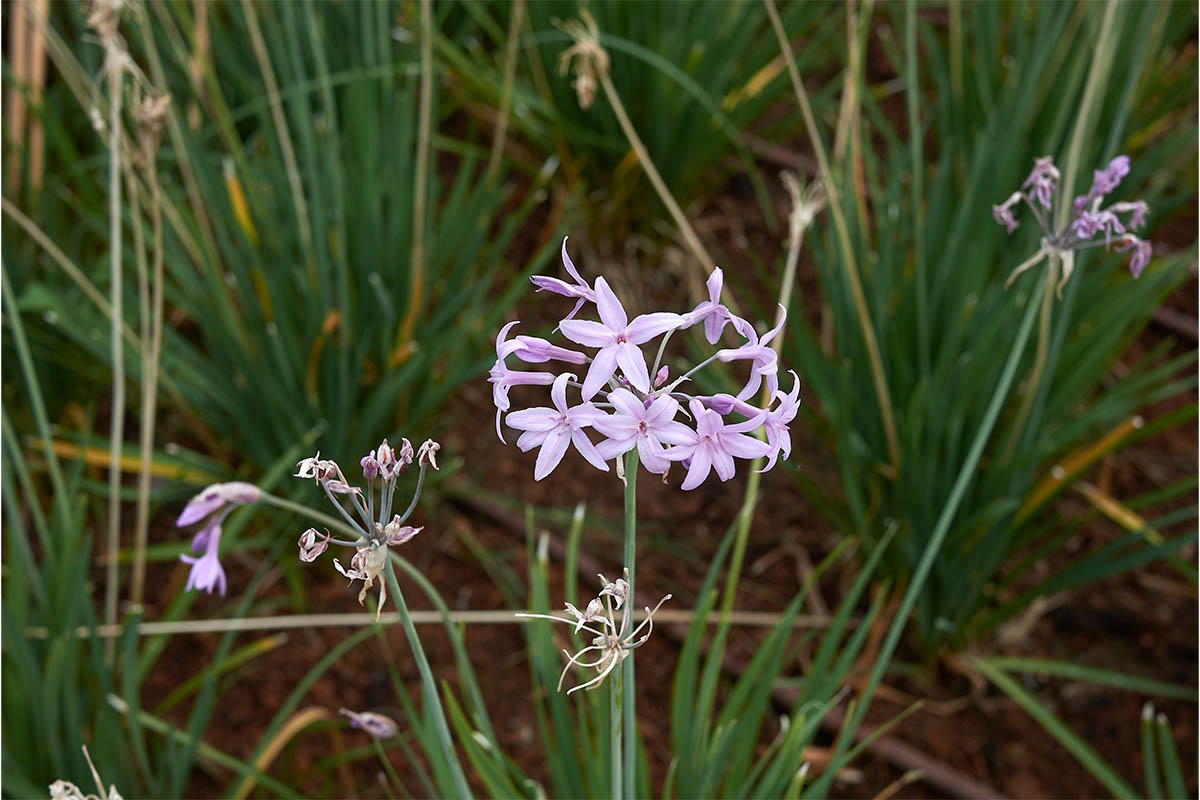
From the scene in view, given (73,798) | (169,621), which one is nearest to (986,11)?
(169,621)

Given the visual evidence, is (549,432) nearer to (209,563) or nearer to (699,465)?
(699,465)

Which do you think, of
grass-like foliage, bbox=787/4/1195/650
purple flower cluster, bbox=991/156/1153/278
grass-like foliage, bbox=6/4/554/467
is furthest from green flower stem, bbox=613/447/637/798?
grass-like foliage, bbox=6/4/554/467

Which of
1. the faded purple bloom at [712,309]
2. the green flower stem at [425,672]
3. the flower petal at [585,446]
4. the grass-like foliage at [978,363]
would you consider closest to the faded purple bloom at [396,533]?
the green flower stem at [425,672]

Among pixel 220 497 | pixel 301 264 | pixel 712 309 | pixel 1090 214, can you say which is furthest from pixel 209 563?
pixel 301 264

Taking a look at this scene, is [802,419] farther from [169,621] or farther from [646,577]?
[169,621]

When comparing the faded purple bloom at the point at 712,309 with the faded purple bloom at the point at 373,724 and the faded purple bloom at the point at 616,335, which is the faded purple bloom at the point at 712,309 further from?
the faded purple bloom at the point at 373,724

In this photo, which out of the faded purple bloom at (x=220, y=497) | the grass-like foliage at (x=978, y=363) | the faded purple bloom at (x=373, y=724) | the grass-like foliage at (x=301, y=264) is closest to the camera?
the faded purple bloom at (x=220, y=497)
